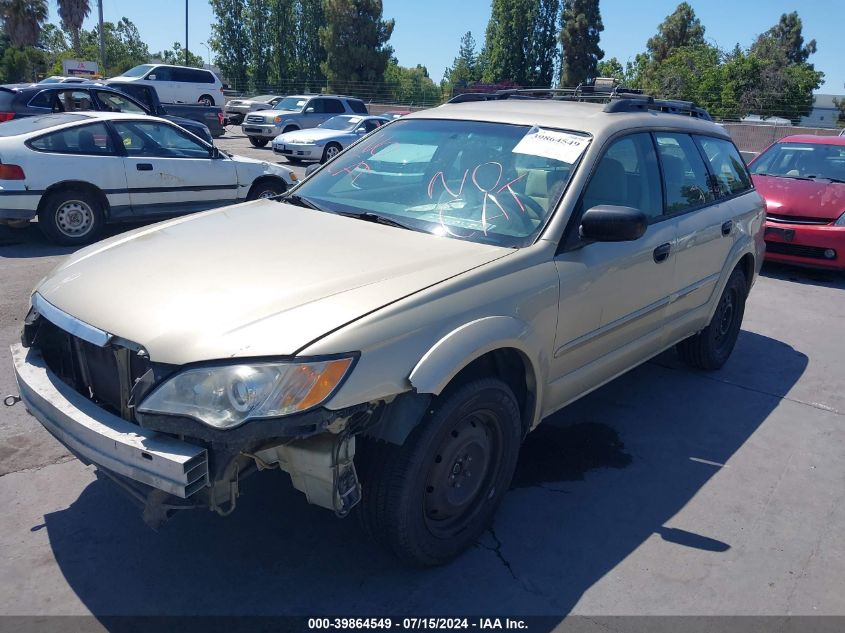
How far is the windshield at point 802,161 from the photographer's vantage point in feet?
30.4

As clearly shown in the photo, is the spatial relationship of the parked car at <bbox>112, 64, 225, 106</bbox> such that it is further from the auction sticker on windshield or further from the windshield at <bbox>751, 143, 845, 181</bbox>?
the auction sticker on windshield

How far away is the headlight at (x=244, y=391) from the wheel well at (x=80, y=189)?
251 inches

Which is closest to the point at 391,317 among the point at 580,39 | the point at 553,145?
the point at 553,145

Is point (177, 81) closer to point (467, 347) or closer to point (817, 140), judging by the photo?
point (817, 140)

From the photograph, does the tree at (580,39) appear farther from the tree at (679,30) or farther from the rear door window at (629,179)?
the rear door window at (629,179)

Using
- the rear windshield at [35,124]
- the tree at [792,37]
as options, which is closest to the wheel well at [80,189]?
the rear windshield at [35,124]

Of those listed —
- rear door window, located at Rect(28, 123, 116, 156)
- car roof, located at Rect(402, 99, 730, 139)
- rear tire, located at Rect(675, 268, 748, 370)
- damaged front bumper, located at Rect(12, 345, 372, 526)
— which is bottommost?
rear tire, located at Rect(675, 268, 748, 370)

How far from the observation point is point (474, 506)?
125 inches

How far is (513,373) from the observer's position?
10.9 ft

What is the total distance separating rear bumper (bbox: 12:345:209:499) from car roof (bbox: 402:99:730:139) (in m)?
2.50

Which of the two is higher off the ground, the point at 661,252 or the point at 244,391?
the point at 661,252

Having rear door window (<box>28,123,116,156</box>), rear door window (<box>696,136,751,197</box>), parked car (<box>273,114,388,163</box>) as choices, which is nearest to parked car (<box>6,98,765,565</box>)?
rear door window (<box>696,136,751,197</box>)

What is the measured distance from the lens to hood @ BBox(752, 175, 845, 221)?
8.44 m

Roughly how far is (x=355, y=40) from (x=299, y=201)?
2001 inches
